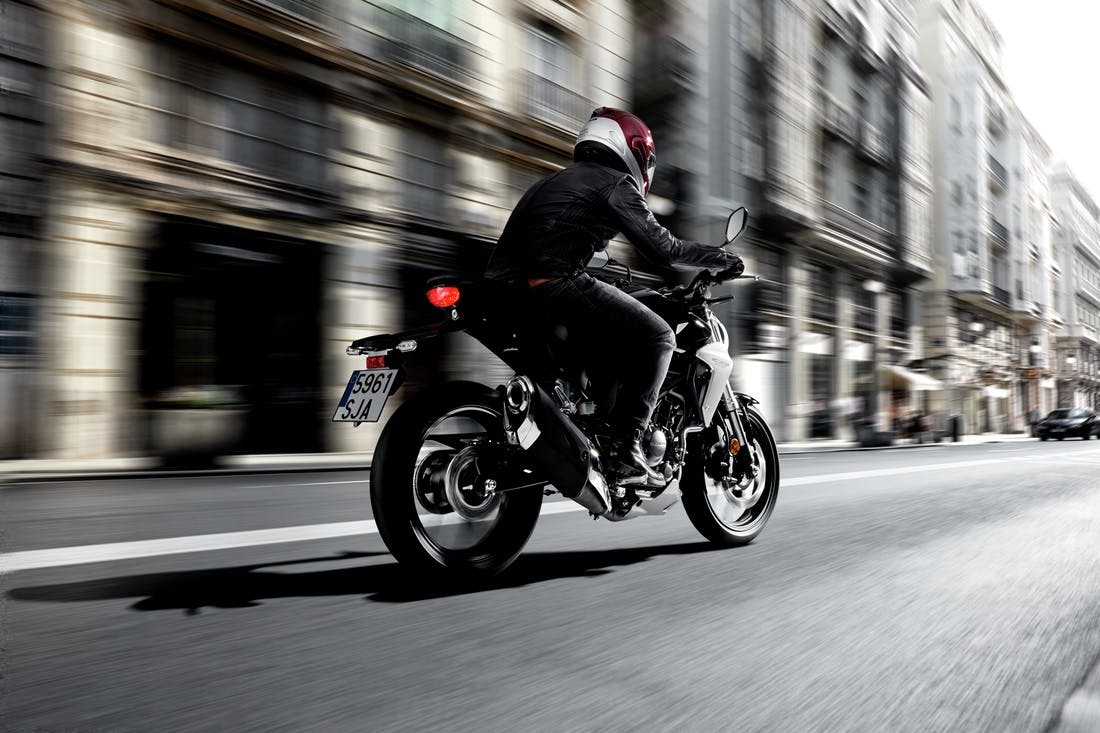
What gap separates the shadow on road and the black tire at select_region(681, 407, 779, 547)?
61cm

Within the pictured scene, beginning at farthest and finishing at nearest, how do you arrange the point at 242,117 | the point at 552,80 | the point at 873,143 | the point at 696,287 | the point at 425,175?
the point at 873,143
the point at 552,80
the point at 425,175
the point at 242,117
the point at 696,287

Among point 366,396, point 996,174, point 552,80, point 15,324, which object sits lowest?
point 366,396

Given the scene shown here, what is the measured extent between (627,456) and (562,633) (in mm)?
995

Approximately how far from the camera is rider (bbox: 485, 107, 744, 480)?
116 inches

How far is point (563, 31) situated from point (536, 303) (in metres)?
16.9

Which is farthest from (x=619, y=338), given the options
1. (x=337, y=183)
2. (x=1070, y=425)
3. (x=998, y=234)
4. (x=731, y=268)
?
(x=998, y=234)

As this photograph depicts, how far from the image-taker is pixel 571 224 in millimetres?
2969

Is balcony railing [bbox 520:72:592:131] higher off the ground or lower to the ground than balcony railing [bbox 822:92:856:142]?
lower

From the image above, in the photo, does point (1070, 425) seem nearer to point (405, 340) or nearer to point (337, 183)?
point (337, 183)

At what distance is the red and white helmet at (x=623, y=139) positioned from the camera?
3.13 m

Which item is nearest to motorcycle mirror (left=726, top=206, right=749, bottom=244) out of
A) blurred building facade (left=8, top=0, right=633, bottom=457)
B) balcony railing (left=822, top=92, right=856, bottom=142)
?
blurred building facade (left=8, top=0, right=633, bottom=457)

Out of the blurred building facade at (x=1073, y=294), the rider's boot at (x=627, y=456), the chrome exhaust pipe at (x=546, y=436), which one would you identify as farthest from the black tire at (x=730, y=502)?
the blurred building facade at (x=1073, y=294)

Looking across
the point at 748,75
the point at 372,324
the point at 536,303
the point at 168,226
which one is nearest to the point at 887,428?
the point at 748,75

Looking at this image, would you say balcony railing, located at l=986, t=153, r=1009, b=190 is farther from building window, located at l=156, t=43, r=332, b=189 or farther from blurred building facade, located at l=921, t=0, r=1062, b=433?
building window, located at l=156, t=43, r=332, b=189
